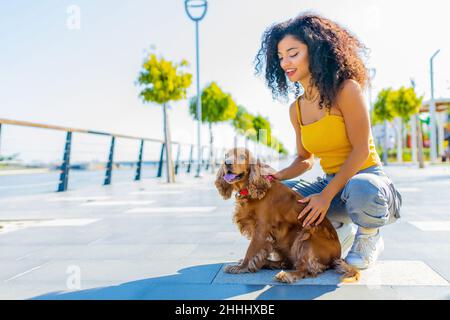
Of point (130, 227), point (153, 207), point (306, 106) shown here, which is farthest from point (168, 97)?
point (306, 106)

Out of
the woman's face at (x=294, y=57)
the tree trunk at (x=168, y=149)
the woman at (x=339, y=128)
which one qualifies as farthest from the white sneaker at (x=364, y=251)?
the tree trunk at (x=168, y=149)

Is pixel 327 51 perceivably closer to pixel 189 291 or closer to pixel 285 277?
pixel 285 277

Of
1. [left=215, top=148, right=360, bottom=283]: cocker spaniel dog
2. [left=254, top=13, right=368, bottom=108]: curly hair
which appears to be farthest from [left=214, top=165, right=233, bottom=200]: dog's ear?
[left=254, top=13, right=368, bottom=108]: curly hair

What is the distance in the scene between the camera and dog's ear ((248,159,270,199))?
2.41 m

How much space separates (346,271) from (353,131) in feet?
2.42

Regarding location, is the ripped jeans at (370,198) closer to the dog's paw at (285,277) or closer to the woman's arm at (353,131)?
the woman's arm at (353,131)

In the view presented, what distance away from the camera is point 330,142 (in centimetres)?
252

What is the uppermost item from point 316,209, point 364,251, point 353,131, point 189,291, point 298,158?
point 353,131

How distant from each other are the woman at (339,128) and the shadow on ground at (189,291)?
14.3 inches

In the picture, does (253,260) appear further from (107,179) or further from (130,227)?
(107,179)

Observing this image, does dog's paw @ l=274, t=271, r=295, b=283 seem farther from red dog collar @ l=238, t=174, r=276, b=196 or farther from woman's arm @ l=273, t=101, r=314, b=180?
woman's arm @ l=273, t=101, r=314, b=180

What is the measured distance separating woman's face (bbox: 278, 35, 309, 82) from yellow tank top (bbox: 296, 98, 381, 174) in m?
0.27

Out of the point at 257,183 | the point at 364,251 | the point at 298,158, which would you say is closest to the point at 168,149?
the point at 298,158
